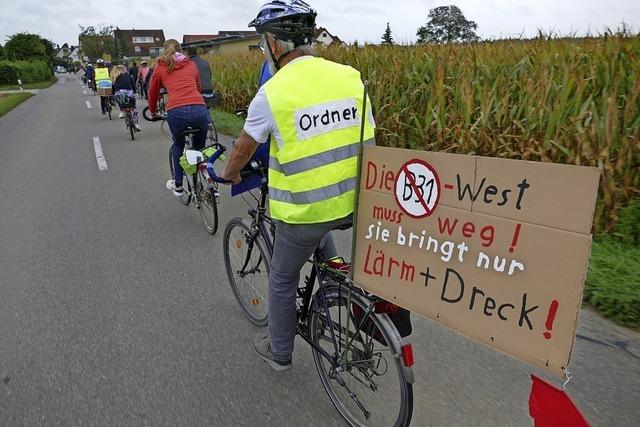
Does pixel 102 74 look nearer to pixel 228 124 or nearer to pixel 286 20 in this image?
pixel 228 124

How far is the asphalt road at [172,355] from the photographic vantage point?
250cm

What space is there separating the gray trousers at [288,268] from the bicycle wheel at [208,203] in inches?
108

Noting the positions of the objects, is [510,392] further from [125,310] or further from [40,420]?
[125,310]

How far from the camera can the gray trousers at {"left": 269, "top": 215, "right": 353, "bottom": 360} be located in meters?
2.21

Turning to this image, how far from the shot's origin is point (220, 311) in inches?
142

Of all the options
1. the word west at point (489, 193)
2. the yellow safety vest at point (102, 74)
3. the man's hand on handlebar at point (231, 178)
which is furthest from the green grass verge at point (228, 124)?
the word west at point (489, 193)

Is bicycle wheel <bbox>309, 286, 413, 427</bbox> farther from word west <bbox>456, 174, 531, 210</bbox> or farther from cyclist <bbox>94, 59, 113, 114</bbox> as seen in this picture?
cyclist <bbox>94, 59, 113, 114</bbox>

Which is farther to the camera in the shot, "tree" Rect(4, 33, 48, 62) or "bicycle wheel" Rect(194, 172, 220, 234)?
"tree" Rect(4, 33, 48, 62)

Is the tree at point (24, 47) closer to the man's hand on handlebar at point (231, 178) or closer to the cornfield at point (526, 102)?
the cornfield at point (526, 102)

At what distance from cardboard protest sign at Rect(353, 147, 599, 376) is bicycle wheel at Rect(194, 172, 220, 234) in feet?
11.1

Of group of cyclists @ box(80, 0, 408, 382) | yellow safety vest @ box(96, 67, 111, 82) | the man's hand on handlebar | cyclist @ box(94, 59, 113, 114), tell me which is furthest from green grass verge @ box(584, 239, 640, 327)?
yellow safety vest @ box(96, 67, 111, 82)

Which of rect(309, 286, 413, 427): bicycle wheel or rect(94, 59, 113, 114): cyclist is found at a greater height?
rect(94, 59, 113, 114): cyclist

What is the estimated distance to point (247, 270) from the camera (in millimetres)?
3502

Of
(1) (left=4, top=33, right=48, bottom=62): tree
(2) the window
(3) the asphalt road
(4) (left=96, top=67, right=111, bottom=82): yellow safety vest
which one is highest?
(2) the window
